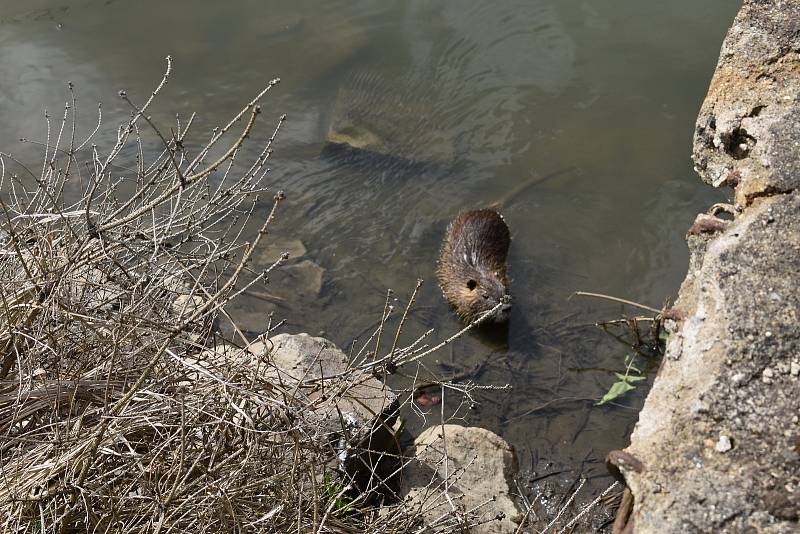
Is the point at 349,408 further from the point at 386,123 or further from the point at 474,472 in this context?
the point at 386,123

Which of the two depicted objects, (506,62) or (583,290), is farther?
(506,62)

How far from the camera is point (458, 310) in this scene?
6.62 meters

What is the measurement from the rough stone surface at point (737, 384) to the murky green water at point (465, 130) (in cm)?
266

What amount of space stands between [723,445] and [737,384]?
0.68 ft

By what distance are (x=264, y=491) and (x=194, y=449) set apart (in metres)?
0.40

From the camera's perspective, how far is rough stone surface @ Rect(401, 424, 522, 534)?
4359 millimetres

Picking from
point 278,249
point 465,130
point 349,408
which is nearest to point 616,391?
point 349,408

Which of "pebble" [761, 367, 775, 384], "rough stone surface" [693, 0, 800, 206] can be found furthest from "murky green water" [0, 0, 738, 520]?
"pebble" [761, 367, 775, 384]

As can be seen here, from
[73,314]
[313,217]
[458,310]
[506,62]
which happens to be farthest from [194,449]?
Answer: [506,62]

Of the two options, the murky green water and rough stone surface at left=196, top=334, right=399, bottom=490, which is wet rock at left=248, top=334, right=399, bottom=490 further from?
the murky green water

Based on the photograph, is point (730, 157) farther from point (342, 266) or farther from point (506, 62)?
point (506, 62)

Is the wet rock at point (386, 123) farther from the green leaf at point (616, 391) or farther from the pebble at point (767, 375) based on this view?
the pebble at point (767, 375)

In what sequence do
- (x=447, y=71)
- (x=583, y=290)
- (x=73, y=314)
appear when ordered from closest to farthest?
(x=73, y=314)
(x=583, y=290)
(x=447, y=71)

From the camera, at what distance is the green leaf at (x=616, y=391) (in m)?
5.62
